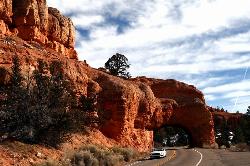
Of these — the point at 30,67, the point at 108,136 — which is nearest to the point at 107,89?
the point at 108,136

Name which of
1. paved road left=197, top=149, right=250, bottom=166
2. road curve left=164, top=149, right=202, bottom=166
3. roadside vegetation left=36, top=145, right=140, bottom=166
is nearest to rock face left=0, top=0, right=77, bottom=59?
roadside vegetation left=36, top=145, right=140, bottom=166

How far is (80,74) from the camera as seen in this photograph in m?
50.4

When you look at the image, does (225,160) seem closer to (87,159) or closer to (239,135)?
(87,159)

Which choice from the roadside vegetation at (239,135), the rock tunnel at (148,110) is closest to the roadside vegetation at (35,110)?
the rock tunnel at (148,110)

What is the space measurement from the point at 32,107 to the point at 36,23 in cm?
2346

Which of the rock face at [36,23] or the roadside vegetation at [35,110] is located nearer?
the roadside vegetation at [35,110]

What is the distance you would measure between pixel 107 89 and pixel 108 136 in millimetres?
6020

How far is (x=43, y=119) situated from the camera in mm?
33000

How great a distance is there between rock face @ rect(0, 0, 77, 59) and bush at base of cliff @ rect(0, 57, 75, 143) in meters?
15.5

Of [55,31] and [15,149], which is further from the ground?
[55,31]

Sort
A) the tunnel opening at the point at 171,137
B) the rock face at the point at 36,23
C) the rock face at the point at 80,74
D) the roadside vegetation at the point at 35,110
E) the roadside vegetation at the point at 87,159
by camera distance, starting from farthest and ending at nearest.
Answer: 1. the tunnel opening at the point at 171,137
2. the rock face at the point at 36,23
3. the rock face at the point at 80,74
4. the roadside vegetation at the point at 35,110
5. the roadside vegetation at the point at 87,159

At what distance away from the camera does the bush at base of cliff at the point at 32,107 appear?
1286 inches

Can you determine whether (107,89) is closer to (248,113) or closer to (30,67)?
(30,67)

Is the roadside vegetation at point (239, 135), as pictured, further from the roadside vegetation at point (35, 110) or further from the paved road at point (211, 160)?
the roadside vegetation at point (35, 110)
